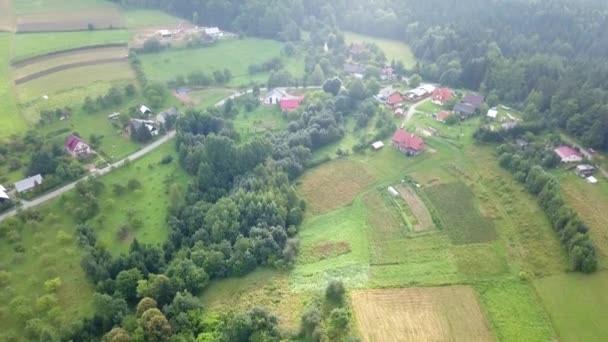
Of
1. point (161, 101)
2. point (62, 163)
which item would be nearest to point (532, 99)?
point (161, 101)

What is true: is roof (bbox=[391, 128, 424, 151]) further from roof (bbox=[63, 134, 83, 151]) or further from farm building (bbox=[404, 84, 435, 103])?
roof (bbox=[63, 134, 83, 151])

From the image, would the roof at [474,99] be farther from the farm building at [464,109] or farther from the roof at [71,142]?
the roof at [71,142]

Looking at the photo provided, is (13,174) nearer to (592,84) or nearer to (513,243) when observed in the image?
(513,243)

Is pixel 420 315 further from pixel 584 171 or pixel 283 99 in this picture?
pixel 283 99

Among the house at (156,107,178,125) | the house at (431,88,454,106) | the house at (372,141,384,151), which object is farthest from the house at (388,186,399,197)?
the house at (156,107,178,125)

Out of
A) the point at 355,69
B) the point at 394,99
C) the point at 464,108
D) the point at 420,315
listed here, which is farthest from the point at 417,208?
the point at 355,69

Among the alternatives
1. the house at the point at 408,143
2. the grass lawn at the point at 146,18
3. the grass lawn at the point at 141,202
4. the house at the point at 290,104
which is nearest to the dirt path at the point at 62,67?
the grass lawn at the point at 146,18
